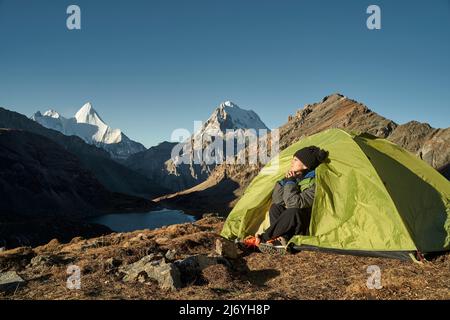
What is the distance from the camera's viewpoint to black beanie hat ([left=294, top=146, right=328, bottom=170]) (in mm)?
13156

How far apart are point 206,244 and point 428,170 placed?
26.6 feet

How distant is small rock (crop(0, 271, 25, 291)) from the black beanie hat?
8.58 m

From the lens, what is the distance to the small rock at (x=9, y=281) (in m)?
9.71

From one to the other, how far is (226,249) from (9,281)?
5.66 meters

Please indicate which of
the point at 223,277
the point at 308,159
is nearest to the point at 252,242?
the point at 308,159

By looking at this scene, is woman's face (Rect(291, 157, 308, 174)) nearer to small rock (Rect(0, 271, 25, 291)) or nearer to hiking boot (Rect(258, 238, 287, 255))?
hiking boot (Rect(258, 238, 287, 255))

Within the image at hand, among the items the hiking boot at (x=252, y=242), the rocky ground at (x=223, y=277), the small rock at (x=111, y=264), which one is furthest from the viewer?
the hiking boot at (x=252, y=242)

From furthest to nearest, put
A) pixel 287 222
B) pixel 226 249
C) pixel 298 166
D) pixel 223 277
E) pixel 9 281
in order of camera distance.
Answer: pixel 298 166, pixel 287 222, pixel 226 249, pixel 9 281, pixel 223 277

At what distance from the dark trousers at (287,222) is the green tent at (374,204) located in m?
0.35

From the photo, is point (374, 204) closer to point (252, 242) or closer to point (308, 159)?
point (308, 159)

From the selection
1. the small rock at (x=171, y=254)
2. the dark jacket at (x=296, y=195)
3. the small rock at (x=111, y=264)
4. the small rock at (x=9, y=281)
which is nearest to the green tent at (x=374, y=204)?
the dark jacket at (x=296, y=195)

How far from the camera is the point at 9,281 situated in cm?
1016

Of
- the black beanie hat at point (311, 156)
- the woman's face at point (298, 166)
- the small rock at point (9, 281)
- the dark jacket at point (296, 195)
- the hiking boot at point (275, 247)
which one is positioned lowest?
the small rock at point (9, 281)

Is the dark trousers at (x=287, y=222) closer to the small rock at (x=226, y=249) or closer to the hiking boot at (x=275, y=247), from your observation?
the hiking boot at (x=275, y=247)
